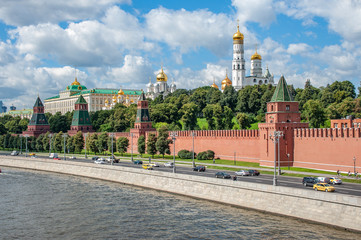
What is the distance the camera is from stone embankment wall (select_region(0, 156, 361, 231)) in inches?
1047

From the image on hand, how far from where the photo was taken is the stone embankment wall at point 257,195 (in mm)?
26591

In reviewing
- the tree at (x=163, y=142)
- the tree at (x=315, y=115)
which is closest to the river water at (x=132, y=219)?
the tree at (x=163, y=142)

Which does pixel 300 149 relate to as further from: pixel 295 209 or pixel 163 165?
pixel 295 209

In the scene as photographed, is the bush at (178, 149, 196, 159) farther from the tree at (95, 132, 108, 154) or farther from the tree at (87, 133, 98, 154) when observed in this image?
the tree at (87, 133, 98, 154)

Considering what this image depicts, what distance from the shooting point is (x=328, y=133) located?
46.6 meters

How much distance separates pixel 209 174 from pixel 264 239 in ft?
61.1

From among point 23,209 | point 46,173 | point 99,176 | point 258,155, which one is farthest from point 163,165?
point 23,209

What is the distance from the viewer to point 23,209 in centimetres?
3519

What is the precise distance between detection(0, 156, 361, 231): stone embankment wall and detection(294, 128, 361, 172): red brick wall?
1529cm

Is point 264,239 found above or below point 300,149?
below

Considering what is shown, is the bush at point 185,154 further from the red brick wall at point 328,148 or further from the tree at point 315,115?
the tree at point 315,115

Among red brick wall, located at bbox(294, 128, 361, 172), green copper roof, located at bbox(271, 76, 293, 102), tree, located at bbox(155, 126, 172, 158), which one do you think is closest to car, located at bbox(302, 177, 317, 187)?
red brick wall, located at bbox(294, 128, 361, 172)

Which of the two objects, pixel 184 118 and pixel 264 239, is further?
pixel 184 118

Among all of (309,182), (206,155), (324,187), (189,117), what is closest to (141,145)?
(206,155)
